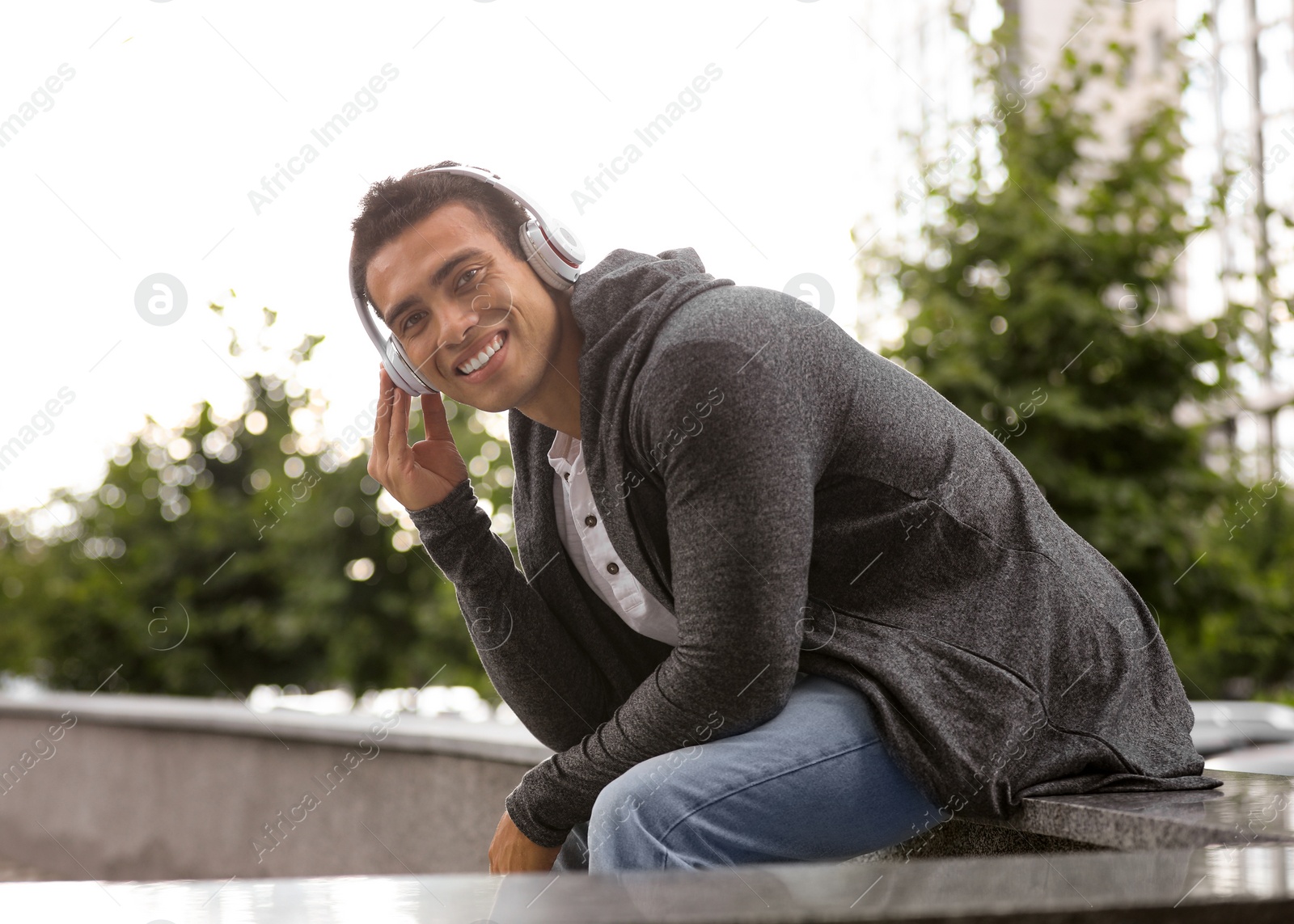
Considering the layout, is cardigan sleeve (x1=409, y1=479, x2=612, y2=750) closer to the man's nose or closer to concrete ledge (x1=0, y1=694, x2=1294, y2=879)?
the man's nose

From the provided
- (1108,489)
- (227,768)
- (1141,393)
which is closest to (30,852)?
(227,768)

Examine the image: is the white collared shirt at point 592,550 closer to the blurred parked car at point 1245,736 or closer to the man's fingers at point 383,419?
the man's fingers at point 383,419

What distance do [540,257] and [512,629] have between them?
0.69 meters

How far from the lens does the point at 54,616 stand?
36.8 ft

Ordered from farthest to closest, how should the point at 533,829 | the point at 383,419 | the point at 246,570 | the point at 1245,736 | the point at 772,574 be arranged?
the point at 246,570, the point at 1245,736, the point at 383,419, the point at 533,829, the point at 772,574

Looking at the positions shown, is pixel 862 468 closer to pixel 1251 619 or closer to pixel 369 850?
pixel 369 850

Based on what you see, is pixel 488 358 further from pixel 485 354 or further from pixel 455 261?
pixel 455 261

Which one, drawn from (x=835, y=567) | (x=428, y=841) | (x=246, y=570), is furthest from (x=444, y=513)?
(x=246, y=570)

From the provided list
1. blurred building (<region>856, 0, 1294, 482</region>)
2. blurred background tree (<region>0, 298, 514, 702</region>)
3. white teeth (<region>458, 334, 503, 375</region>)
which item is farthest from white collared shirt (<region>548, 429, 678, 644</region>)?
blurred background tree (<region>0, 298, 514, 702</region>)

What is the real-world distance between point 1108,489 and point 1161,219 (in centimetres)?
192

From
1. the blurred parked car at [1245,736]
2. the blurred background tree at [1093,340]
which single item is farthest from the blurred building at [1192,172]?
the blurred parked car at [1245,736]

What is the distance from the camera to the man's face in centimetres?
222

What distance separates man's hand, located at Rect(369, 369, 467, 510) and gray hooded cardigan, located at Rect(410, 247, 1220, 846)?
451mm

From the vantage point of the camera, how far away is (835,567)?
2016 millimetres
